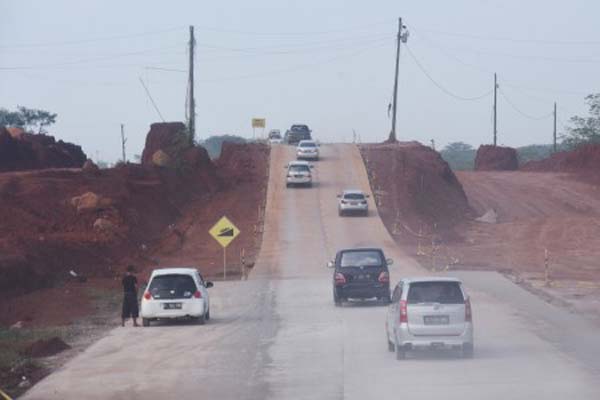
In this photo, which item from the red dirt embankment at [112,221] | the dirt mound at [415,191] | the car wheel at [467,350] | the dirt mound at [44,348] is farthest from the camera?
the dirt mound at [415,191]

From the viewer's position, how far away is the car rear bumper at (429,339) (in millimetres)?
24953

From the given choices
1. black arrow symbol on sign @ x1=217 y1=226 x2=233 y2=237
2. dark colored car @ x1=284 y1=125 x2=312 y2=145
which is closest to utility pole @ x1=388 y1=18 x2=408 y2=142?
dark colored car @ x1=284 y1=125 x2=312 y2=145

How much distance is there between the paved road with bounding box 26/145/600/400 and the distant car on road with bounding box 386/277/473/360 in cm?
42

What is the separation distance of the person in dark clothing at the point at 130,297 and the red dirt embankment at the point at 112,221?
13.2 feet

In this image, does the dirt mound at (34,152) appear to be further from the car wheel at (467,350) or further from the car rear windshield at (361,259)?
the car wheel at (467,350)

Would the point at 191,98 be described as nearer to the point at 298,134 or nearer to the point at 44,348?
the point at 298,134

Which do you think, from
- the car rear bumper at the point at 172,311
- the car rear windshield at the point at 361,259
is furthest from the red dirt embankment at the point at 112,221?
the car rear windshield at the point at 361,259

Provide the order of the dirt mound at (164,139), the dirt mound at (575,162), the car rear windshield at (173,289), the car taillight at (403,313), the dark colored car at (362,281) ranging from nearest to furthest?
the car taillight at (403,313), the car rear windshield at (173,289), the dark colored car at (362,281), the dirt mound at (164,139), the dirt mound at (575,162)

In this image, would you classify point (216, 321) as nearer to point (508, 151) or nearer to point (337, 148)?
point (337, 148)

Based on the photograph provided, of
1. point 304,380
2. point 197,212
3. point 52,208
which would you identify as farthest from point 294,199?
point 304,380

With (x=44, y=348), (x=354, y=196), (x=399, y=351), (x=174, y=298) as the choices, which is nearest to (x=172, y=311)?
(x=174, y=298)

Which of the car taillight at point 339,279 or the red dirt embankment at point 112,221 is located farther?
the red dirt embankment at point 112,221

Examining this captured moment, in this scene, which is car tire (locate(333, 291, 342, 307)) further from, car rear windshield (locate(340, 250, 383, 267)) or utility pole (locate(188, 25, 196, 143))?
utility pole (locate(188, 25, 196, 143))

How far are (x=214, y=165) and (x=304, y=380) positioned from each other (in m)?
63.9
